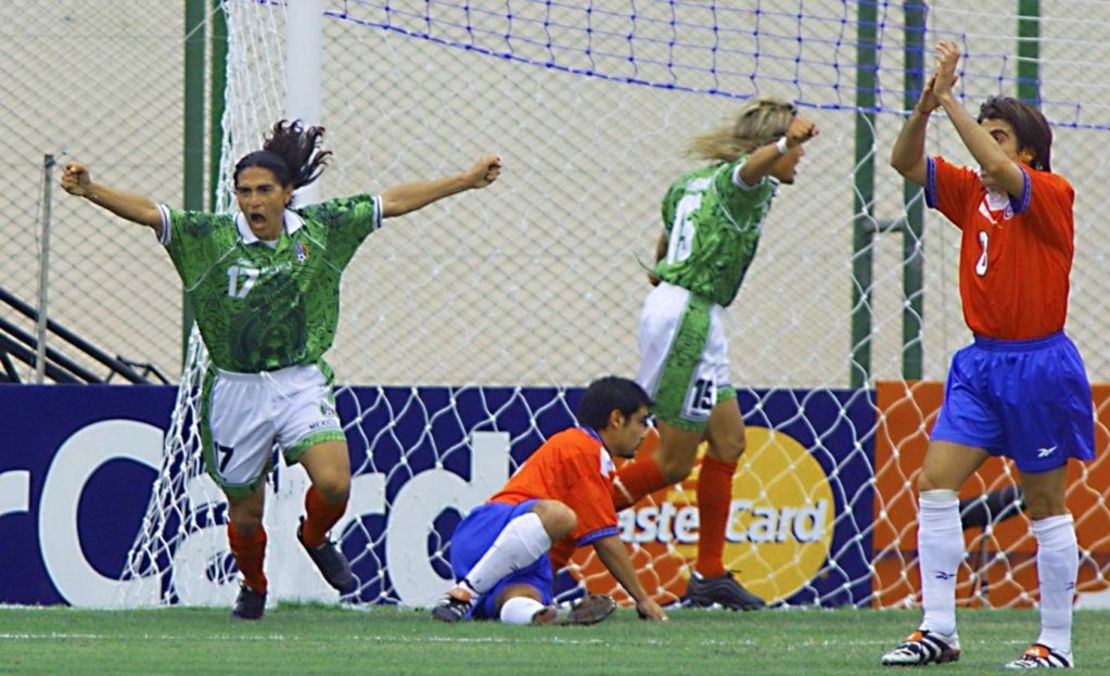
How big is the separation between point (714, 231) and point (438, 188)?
125cm

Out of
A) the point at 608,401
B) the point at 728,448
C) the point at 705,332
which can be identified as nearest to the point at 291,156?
the point at 608,401

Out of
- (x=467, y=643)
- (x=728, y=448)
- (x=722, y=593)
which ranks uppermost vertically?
(x=728, y=448)

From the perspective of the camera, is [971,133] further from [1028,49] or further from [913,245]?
[1028,49]

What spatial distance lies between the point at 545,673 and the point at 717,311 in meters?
2.89

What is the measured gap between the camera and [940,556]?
5.51 metres

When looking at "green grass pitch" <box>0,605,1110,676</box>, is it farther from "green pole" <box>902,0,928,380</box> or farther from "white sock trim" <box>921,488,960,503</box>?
"green pole" <box>902,0,928,380</box>

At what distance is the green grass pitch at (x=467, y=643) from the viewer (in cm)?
526

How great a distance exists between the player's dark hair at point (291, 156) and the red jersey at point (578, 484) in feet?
4.20

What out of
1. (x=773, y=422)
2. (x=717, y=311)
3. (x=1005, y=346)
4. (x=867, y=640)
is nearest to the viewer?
(x=1005, y=346)

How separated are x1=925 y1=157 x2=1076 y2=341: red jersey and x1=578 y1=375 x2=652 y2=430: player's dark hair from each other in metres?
1.90

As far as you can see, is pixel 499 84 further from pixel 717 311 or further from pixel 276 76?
pixel 717 311

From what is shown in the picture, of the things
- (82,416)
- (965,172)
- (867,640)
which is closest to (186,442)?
(82,416)

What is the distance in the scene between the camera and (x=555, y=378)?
32.6 ft

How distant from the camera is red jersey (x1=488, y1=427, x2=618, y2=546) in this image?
7.09m
